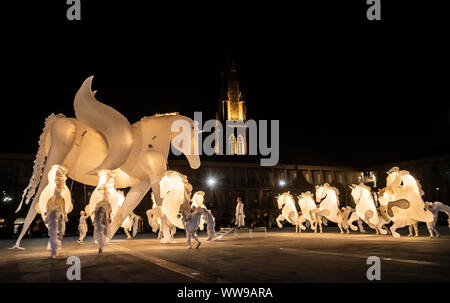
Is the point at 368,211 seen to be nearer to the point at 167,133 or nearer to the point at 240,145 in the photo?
the point at 167,133

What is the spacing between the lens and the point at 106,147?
42.2 ft

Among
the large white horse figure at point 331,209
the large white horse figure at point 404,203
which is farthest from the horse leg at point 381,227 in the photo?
the large white horse figure at point 331,209

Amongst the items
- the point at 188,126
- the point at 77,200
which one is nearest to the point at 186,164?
the point at 77,200

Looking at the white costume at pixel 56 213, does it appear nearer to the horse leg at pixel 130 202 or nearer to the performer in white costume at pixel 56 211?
the performer in white costume at pixel 56 211

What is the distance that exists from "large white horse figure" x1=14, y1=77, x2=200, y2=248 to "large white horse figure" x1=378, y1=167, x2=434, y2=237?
27.1 ft

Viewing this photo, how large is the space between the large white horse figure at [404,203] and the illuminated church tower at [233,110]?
48.2m

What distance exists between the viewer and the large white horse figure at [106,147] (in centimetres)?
1148

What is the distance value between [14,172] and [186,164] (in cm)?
1761

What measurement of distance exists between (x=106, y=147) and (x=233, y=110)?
5355 centimetres

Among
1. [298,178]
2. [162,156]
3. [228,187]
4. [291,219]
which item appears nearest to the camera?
[162,156]

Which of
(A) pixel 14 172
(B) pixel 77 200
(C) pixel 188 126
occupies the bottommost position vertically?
(B) pixel 77 200

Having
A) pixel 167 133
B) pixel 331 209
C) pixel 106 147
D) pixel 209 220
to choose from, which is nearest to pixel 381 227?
pixel 331 209
